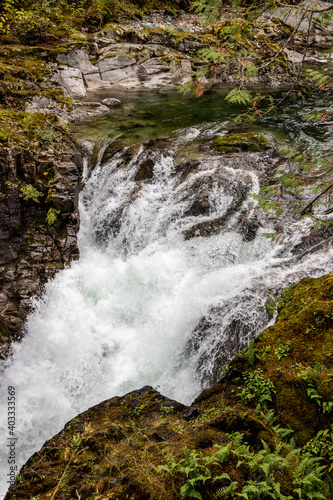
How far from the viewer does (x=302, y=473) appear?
233 centimetres

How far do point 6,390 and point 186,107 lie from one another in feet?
47.4

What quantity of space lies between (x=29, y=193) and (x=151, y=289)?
4204 mm

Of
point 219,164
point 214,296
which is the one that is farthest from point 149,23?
point 214,296

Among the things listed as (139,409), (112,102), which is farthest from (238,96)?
(112,102)

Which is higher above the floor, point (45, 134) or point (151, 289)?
point (45, 134)

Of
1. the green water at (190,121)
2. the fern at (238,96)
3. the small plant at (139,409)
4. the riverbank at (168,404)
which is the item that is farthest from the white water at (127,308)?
the fern at (238,96)

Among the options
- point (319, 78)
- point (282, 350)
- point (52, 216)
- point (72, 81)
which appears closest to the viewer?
point (319, 78)

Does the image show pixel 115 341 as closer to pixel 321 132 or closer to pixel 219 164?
pixel 219 164

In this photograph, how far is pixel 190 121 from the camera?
13.5m

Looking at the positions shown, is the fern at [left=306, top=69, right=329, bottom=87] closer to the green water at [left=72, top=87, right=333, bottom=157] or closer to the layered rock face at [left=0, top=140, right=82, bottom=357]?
the layered rock face at [left=0, top=140, right=82, bottom=357]

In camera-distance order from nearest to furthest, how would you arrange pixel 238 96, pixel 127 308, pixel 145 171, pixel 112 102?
pixel 238 96 < pixel 127 308 < pixel 145 171 < pixel 112 102

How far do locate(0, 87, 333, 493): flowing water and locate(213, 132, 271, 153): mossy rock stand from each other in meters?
0.74

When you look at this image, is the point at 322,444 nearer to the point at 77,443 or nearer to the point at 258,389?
the point at 258,389

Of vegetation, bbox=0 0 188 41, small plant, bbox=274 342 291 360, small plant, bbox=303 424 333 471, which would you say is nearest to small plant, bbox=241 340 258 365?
small plant, bbox=274 342 291 360
